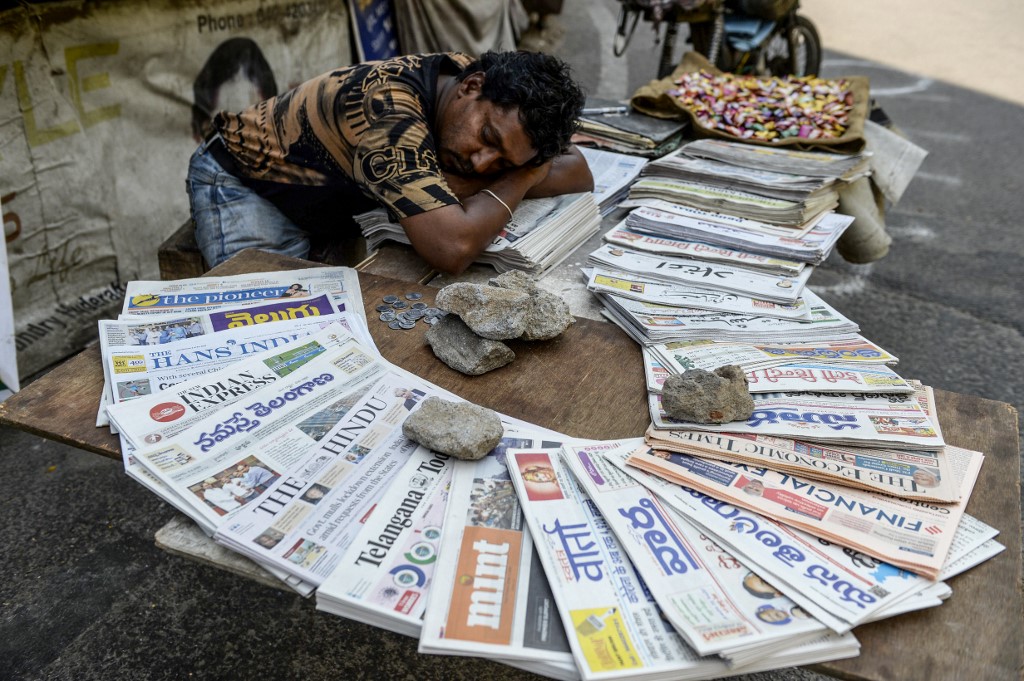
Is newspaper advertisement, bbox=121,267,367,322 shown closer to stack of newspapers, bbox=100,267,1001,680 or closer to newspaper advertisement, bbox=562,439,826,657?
stack of newspapers, bbox=100,267,1001,680

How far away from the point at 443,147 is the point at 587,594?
1.31 m

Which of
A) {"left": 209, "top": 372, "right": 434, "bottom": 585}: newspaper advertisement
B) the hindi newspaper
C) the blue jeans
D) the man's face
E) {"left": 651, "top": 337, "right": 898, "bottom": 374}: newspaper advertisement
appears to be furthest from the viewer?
the blue jeans

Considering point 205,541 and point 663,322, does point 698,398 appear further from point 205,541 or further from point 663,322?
point 205,541

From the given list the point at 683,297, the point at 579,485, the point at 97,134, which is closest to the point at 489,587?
the point at 579,485

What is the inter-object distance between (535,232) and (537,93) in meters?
0.34

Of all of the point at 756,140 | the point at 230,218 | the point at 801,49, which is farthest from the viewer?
the point at 801,49

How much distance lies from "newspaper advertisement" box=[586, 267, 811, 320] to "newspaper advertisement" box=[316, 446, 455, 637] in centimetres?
73

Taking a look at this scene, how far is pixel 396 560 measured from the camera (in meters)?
1.04

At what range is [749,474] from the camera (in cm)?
121

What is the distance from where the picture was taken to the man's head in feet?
6.16

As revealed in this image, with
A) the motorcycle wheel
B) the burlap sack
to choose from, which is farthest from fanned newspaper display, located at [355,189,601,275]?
the motorcycle wheel

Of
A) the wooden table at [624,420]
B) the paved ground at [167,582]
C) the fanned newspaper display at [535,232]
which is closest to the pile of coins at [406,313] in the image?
the wooden table at [624,420]

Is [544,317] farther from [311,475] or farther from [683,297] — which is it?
[311,475]

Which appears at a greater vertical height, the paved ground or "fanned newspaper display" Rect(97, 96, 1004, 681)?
"fanned newspaper display" Rect(97, 96, 1004, 681)
